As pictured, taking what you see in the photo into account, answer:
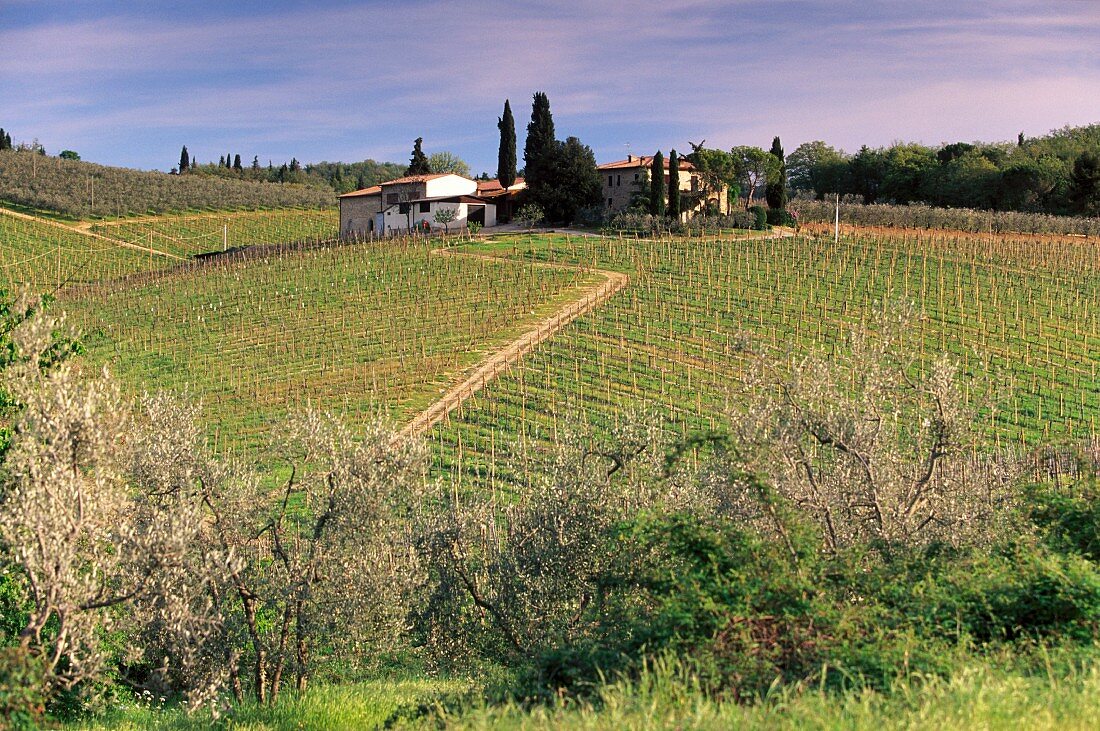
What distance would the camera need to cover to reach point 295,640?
15.8 m

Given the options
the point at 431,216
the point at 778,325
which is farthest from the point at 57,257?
the point at 778,325

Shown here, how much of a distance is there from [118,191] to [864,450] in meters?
105

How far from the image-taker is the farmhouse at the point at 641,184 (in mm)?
73562

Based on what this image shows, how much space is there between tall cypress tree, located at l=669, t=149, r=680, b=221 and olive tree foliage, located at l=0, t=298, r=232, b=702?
5717 centimetres

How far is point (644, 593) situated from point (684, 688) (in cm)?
405

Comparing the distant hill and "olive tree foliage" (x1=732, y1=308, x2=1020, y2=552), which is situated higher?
the distant hill

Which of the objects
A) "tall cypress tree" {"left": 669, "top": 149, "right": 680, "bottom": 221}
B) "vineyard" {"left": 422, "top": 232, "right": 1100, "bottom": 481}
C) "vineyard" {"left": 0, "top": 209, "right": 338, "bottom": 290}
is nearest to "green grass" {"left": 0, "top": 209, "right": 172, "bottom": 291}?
"vineyard" {"left": 0, "top": 209, "right": 338, "bottom": 290}

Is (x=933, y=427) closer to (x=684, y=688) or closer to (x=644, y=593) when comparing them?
(x=644, y=593)

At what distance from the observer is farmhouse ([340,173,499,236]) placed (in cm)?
7625

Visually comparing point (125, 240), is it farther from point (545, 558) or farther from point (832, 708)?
point (832, 708)

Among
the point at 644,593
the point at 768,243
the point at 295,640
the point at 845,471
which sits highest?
the point at 768,243

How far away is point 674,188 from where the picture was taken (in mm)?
69125

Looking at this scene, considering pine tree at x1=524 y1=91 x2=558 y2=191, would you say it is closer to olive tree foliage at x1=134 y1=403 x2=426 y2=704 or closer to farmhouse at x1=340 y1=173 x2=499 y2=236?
farmhouse at x1=340 y1=173 x2=499 y2=236

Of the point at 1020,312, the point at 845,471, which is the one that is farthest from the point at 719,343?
the point at 845,471
